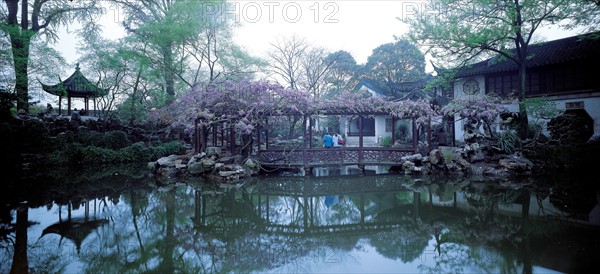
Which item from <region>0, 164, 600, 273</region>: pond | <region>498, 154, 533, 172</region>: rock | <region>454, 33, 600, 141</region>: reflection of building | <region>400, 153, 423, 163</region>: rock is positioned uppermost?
<region>454, 33, 600, 141</region>: reflection of building

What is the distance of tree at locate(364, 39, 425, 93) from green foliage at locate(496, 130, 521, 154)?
17.9m

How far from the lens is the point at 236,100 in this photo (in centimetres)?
1135

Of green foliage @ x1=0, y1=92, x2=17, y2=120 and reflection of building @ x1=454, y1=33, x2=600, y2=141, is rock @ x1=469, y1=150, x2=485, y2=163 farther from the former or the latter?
green foliage @ x1=0, y1=92, x2=17, y2=120

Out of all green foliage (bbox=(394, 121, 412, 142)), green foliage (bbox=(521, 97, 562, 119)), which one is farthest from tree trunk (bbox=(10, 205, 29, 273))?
green foliage (bbox=(394, 121, 412, 142))

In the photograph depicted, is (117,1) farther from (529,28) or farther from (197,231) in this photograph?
(529,28)

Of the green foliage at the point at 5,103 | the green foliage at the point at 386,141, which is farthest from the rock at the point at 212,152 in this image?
the green foliage at the point at 386,141

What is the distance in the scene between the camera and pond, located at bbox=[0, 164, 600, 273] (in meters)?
4.07

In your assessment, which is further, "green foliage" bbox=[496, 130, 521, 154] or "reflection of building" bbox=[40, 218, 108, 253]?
"green foliage" bbox=[496, 130, 521, 154]

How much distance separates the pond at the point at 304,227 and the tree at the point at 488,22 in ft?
18.9

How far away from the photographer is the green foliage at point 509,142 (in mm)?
11641

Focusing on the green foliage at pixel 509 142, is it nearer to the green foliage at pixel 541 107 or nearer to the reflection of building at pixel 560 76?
the green foliage at pixel 541 107

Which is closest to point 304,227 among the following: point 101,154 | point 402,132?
point 101,154

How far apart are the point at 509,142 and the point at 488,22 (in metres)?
4.77

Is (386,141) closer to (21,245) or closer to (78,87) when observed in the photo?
(21,245)
